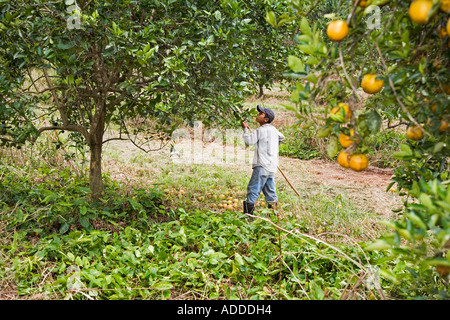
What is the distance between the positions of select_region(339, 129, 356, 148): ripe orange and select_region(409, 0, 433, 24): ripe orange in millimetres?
425

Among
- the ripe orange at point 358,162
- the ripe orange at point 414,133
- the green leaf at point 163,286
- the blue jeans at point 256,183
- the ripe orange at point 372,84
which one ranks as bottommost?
the green leaf at point 163,286

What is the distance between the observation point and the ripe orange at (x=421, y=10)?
3.86 feet

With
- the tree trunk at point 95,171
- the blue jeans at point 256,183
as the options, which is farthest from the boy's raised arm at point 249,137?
the tree trunk at point 95,171

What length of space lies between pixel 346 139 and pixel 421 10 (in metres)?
0.49

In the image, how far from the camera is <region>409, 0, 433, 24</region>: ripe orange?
1178 millimetres

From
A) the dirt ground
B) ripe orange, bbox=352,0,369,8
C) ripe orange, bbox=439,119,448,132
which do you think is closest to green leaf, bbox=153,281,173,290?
ripe orange, bbox=439,119,448,132

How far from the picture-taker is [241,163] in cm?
700

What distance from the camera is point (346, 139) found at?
4.70 feet

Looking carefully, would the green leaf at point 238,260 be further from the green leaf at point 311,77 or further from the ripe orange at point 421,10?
the ripe orange at point 421,10

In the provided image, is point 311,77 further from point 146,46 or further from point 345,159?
point 146,46

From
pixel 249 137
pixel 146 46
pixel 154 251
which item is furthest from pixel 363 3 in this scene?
pixel 249 137

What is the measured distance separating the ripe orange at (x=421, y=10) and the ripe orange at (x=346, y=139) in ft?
1.40
